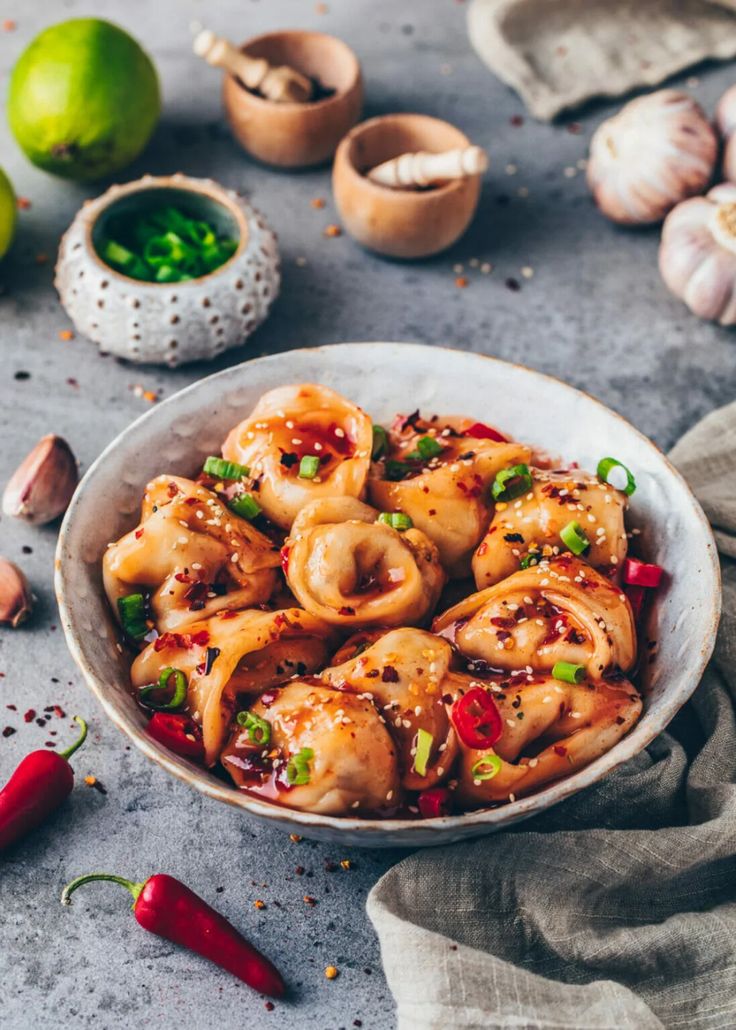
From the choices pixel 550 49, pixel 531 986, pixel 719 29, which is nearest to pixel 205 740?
pixel 531 986

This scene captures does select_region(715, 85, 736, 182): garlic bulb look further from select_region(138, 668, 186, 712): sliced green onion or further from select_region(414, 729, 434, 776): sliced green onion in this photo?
select_region(138, 668, 186, 712): sliced green onion

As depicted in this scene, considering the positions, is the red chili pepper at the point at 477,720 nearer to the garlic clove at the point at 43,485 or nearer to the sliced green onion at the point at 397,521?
the sliced green onion at the point at 397,521

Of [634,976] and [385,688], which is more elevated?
[385,688]

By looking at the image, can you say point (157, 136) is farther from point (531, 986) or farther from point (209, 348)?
point (531, 986)

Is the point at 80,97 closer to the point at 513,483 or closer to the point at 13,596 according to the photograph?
the point at 13,596

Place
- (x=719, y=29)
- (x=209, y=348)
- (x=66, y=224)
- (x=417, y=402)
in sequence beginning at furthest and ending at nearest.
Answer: (x=719, y=29) < (x=66, y=224) < (x=209, y=348) < (x=417, y=402)

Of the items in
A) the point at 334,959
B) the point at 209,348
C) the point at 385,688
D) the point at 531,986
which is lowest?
the point at 334,959
